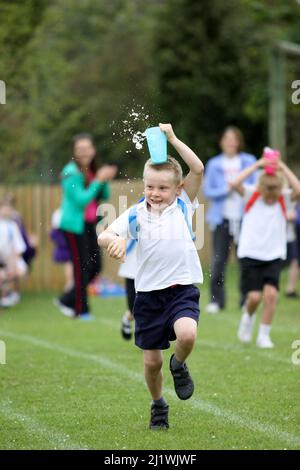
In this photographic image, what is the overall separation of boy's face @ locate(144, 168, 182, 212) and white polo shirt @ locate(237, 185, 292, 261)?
14.4 feet

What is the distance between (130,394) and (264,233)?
3.35 meters

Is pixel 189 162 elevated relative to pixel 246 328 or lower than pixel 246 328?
elevated

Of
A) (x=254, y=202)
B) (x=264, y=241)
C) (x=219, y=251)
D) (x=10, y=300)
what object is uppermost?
(x=254, y=202)

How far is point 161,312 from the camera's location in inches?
286

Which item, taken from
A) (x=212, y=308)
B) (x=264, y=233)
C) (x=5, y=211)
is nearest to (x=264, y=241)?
(x=264, y=233)

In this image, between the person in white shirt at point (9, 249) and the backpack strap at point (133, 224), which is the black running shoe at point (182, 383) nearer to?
the backpack strap at point (133, 224)

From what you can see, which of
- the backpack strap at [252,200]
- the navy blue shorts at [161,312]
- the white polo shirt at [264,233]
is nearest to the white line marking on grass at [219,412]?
the navy blue shorts at [161,312]

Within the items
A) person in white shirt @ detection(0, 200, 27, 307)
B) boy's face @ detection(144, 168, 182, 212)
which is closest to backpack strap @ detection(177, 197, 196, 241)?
boy's face @ detection(144, 168, 182, 212)

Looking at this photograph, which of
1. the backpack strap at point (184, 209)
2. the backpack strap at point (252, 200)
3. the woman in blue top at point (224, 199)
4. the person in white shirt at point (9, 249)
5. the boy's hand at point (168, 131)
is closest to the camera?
the boy's hand at point (168, 131)

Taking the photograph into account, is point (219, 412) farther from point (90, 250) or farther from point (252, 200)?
point (90, 250)

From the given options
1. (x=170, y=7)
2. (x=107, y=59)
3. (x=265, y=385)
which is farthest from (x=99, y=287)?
(x=107, y=59)

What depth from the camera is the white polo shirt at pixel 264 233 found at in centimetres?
1155

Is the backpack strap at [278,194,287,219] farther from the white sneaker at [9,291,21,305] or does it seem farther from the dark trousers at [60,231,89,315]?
the white sneaker at [9,291,21,305]

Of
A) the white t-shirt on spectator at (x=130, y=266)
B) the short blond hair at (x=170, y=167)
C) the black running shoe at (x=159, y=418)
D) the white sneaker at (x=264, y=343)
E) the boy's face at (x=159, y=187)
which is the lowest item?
the white sneaker at (x=264, y=343)
